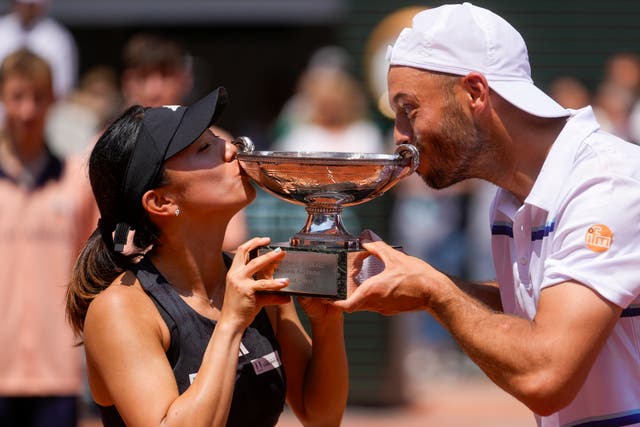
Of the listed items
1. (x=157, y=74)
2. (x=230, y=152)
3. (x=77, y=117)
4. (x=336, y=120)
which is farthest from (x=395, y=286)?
(x=77, y=117)

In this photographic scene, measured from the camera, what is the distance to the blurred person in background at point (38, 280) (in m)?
5.55

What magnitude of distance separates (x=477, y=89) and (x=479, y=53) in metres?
0.10

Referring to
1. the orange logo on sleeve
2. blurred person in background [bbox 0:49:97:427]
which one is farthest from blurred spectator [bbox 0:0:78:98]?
the orange logo on sleeve

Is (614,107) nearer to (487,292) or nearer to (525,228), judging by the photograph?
(487,292)

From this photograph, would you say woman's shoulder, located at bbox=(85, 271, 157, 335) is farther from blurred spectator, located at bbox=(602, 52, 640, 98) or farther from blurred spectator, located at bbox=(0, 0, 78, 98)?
blurred spectator, located at bbox=(602, 52, 640, 98)

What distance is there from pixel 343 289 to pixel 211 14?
12314 mm

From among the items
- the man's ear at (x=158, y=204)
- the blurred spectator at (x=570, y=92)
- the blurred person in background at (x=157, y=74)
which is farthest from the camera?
the blurred spectator at (x=570, y=92)

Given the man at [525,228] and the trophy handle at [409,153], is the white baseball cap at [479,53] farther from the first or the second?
the trophy handle at [409,153]

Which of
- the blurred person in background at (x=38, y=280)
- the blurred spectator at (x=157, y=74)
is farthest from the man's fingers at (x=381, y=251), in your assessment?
the blurred spectator at (x=157, y=74)

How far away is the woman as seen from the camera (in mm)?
3205

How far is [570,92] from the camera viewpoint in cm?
952

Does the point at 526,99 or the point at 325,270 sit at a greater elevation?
the point at 526,99

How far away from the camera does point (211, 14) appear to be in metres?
15.2

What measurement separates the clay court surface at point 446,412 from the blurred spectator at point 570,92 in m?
2.36
